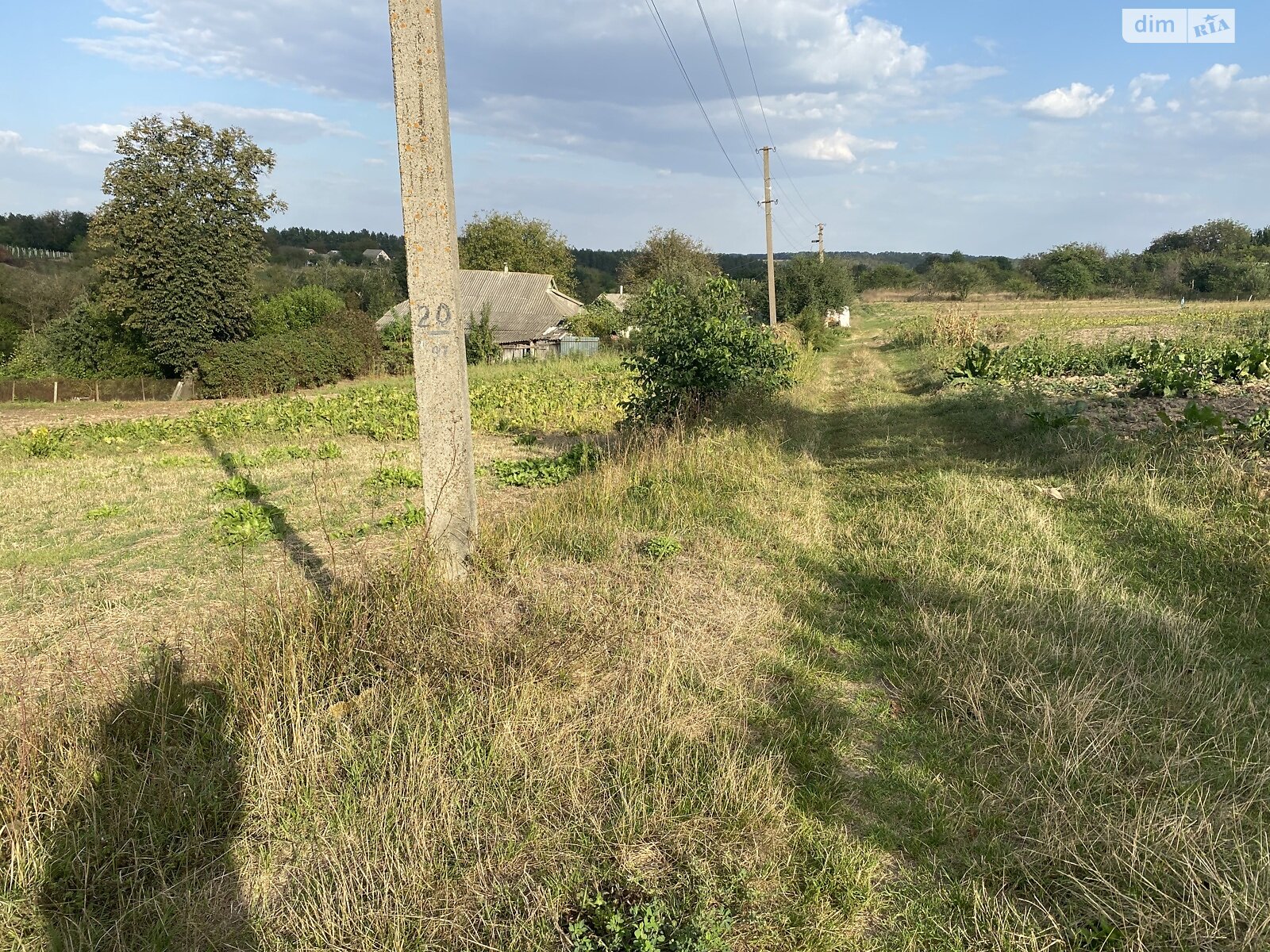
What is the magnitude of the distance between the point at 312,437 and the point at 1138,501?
1486 cm

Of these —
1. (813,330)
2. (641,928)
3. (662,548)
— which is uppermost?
(813,330)

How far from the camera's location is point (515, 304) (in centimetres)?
5084

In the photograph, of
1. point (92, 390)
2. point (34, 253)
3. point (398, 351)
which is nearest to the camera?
point (92, 390)

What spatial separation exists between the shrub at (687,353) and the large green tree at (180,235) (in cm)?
3061

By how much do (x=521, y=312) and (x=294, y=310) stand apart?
50.2ft

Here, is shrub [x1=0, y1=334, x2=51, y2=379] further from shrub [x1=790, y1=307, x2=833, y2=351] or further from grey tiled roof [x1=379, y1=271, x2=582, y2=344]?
shrub [x1=790, y1=307, x2=833, y2=351]

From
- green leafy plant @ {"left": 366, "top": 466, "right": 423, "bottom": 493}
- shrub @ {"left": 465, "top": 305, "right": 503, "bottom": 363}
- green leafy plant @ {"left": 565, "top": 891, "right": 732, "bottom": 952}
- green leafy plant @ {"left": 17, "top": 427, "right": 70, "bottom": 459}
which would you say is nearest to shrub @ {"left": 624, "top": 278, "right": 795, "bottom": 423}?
green leafy plant @ {"left": 366, "top": 466, "right": 423, "bottom": 493}

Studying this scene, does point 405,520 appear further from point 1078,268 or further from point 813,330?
point 1078,268

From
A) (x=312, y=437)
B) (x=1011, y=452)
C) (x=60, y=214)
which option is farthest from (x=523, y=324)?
(x=60, y=214)

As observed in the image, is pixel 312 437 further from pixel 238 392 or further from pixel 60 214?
pixel 60 214

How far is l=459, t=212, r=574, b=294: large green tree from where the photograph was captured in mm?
75500

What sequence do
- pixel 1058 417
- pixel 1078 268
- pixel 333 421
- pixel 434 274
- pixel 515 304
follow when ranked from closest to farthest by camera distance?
pixel 434 274 → pixel 1058 417 → pixel 333 421 → pixel 515 304 → pixel 1078 268

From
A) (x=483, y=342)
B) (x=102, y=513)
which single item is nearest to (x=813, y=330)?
(x=483, y=342)

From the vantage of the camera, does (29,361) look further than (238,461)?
Yes
